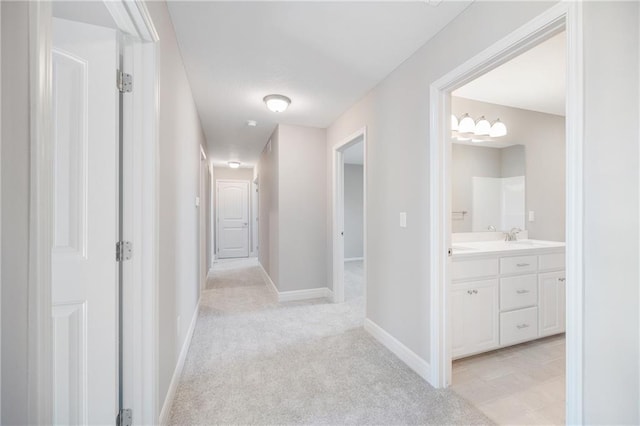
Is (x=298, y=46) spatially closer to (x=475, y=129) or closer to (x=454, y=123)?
(x=454, y=123)

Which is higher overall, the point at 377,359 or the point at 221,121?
the point at 221,121

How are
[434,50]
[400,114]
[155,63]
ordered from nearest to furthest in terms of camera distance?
[155,63] < [434,50] < [400,114]

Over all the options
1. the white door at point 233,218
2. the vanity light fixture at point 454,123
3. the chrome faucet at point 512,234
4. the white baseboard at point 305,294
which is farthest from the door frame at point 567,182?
the white door at point 233,218

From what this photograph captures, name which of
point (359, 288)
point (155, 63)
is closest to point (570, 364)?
point (155, 63)

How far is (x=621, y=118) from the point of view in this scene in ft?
3.18

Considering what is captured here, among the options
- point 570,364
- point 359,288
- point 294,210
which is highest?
point 294,210

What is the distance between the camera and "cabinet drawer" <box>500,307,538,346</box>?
218 cm

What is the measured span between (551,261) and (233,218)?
648 cm

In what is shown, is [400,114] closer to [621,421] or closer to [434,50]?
[434,50]

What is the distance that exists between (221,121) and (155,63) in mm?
2327

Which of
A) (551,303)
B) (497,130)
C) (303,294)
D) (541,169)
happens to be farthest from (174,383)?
(541,169)

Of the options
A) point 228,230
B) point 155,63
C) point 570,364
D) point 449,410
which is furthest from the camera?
point 228,230

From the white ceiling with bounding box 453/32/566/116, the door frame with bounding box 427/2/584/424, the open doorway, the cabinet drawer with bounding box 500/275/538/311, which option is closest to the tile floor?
the open doorway

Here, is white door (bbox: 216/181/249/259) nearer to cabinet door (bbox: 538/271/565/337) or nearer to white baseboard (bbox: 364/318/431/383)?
white baseboard (bbox: 364/318/431/383)
